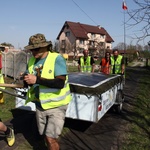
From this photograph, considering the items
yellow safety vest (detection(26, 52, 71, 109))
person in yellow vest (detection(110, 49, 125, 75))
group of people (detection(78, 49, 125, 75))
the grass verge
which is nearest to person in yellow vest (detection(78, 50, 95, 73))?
group of people (detection(78, 49, 125, 75))

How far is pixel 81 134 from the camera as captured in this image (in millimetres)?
5789

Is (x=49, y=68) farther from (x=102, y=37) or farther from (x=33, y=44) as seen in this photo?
(x=102, y=37)

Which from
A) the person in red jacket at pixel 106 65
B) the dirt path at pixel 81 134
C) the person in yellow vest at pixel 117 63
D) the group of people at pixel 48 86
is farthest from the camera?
the person in red jacket at pixel 106 65

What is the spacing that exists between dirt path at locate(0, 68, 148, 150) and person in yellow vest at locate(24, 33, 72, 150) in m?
1.24

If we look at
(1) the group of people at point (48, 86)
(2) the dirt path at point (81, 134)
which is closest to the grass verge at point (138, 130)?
(2) the dirt path at point (81, 134)

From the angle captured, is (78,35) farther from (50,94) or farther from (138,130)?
(50,94)

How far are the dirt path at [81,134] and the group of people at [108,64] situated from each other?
306 centimetres

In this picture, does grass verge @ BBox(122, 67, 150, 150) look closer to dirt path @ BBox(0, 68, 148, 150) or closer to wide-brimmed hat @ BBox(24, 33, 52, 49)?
dirt path @ BBox(0, 68, 148, 150)

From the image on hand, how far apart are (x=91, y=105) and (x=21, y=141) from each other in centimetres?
149

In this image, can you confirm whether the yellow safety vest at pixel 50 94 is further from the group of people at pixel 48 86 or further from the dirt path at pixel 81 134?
the dirt path at pixel 81 134

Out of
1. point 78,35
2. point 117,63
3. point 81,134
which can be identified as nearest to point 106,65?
point 117,63

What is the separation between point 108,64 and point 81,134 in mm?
5099

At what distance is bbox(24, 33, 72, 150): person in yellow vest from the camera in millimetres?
3549

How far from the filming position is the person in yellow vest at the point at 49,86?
→ 355 centimetres
